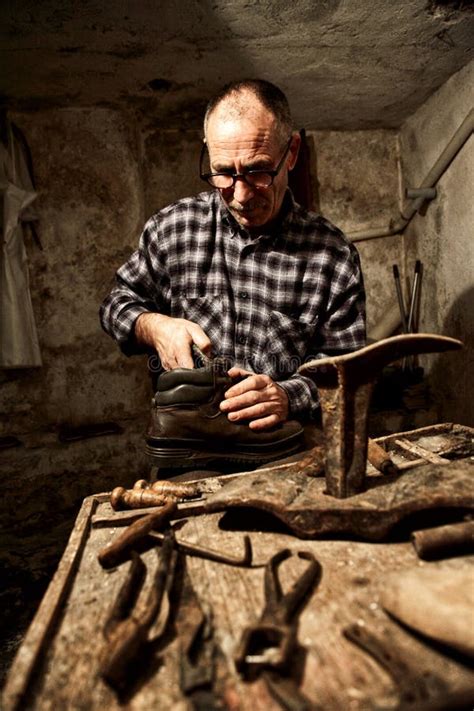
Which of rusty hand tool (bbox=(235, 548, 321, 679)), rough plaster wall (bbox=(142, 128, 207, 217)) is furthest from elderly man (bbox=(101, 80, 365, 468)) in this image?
rough plaster wall (bbox=(142, 128, 207, 217))

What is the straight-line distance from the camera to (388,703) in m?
0.63

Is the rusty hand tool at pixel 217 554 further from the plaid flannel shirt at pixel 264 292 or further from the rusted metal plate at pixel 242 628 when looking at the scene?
the plaid flannel shirt at pixel 264 292

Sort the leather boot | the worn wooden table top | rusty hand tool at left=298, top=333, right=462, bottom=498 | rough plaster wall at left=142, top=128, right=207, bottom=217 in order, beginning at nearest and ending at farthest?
the worn wooden table top
rusty hand tool at left=298, top=333, right=462, bottom=498
the leather boot
rough plaster wall at left=142, top=128, right=207, bottom=217

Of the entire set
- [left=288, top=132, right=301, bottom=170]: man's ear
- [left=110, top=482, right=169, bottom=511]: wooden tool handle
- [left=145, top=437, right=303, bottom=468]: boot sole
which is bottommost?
[left=145, top=437, right=303, bottom=468]: boot sole

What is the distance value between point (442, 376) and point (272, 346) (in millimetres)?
2107

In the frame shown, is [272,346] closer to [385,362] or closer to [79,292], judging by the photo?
[385,362]

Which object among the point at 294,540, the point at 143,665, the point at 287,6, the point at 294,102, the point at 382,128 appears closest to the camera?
the point at 143,665

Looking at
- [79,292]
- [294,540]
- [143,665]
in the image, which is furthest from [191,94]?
[143,665]

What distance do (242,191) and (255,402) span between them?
99 cm

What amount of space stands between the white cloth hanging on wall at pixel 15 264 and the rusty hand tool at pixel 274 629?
2.99 m

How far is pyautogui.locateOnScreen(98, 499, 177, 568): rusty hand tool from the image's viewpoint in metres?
1.03

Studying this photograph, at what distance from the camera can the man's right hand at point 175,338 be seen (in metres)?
1.86

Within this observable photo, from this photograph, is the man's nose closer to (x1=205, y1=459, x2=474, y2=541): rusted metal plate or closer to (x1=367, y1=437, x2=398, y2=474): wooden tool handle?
(x1=367, y1=437, x2=398, y2=474): wooden tool handle

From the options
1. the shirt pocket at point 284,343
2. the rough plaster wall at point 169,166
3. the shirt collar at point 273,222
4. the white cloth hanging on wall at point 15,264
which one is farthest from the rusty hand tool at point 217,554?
the rough plaster wall at point 169,166
